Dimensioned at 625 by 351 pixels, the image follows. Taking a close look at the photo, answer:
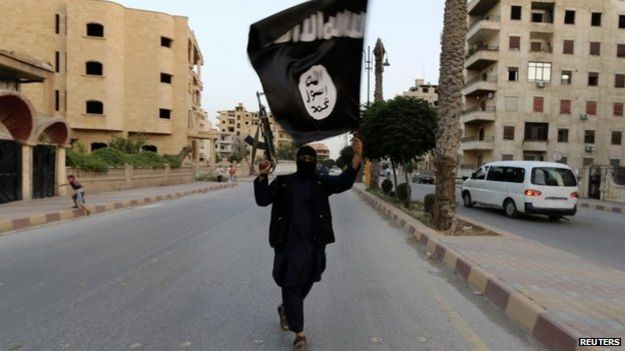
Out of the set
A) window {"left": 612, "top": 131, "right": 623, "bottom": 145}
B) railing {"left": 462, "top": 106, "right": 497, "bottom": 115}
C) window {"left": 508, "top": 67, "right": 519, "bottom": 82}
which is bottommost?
window {"left": 612, "top": 131, "right": 623, "bottom": 145}

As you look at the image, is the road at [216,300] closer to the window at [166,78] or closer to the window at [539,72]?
the window at [166,78]

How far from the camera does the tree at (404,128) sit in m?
16.3

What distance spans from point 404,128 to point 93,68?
3502 centimetres

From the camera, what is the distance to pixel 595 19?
4922 cm

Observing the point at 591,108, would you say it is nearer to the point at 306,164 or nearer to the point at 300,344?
the point at 306,164

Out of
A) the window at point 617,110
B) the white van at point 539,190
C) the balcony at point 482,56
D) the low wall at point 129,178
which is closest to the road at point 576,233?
the white van at point 539,190

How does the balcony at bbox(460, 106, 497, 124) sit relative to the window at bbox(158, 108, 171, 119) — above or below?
above

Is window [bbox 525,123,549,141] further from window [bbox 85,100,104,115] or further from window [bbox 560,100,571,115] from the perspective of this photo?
window [bbox 85,100,104,115]

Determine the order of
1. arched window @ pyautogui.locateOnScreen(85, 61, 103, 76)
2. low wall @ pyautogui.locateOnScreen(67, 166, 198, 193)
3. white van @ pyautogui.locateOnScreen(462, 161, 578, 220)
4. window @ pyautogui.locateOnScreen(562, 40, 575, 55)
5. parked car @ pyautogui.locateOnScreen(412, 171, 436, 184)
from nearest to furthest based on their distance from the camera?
white van @ pyautogui.locateOnScreen(462, 161, 578, 220)
low wall @ pyautogui.locateOnScreen(67, 166, 198, 193)
arched window @ pyautogui.locateOnScreen(85, 61, 103, 76)
parked car @ pyautogui.locateOnScreen(412, 171, 436, 184)
window @ pyautogui.locateOnScreen(562, 40, 575, 55)

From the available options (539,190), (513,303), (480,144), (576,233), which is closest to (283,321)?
(513,303)

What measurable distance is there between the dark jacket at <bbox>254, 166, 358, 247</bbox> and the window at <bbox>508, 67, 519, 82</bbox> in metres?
51.0

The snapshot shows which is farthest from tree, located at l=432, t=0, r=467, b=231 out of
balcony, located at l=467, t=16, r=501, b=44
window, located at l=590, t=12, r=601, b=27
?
window, located at l=590, t=12, r=601, b=27

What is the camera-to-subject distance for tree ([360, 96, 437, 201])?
1627 centimetres

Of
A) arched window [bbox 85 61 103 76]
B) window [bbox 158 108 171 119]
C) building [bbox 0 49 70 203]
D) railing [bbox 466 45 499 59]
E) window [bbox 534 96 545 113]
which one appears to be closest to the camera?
building [bbox 0 49 70 203]
